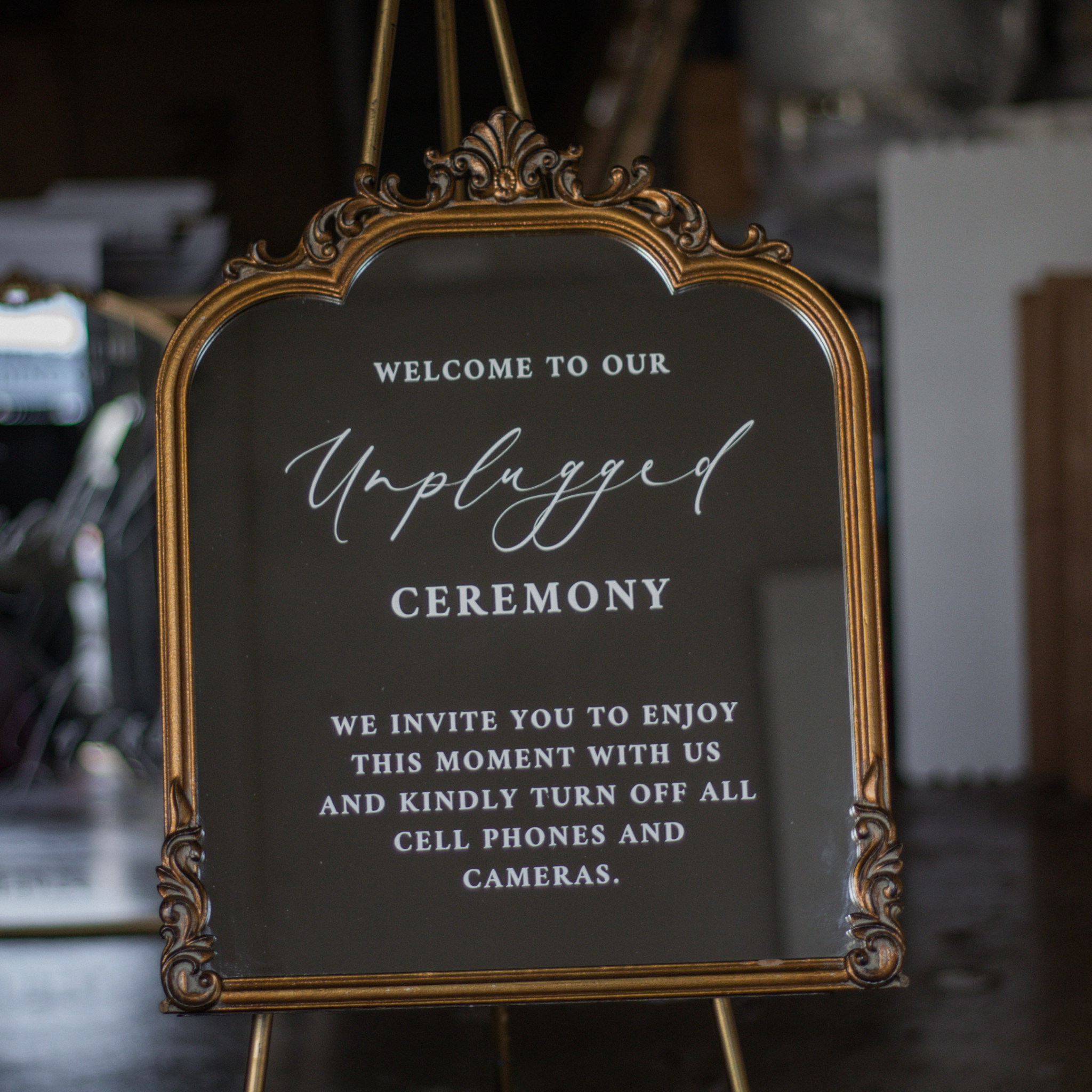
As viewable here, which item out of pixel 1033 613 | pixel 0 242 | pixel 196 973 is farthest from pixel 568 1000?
pixel 1033 613

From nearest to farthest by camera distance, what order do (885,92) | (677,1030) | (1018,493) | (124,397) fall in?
(677,1030) < (124,397) < (885,92) < (1018,493)

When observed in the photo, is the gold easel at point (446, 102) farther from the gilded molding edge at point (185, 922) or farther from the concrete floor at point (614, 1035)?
the concrete floor at point (614, 1035)

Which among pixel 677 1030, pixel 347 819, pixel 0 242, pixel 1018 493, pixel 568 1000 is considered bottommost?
pixel 677 1030

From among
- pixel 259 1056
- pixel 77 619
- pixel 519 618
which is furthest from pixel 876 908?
pixel 77 619

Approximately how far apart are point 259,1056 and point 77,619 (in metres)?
1.60

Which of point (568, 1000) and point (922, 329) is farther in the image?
point (922, 329)

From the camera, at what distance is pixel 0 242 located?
2400mm

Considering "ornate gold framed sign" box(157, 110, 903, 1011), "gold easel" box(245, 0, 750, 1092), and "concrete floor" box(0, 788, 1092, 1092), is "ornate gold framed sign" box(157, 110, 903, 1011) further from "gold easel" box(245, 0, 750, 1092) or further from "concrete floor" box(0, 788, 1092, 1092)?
"concrete floor" box(0, 788, 1092, 1092)

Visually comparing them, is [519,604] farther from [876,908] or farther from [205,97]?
[205,97]

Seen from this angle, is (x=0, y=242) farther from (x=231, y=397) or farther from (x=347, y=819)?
(x=347, y=819)

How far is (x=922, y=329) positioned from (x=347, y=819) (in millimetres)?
2627

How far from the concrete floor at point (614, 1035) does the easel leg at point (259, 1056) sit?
1.75ft

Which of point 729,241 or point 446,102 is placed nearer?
point 446,102

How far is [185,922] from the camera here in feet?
3.41
